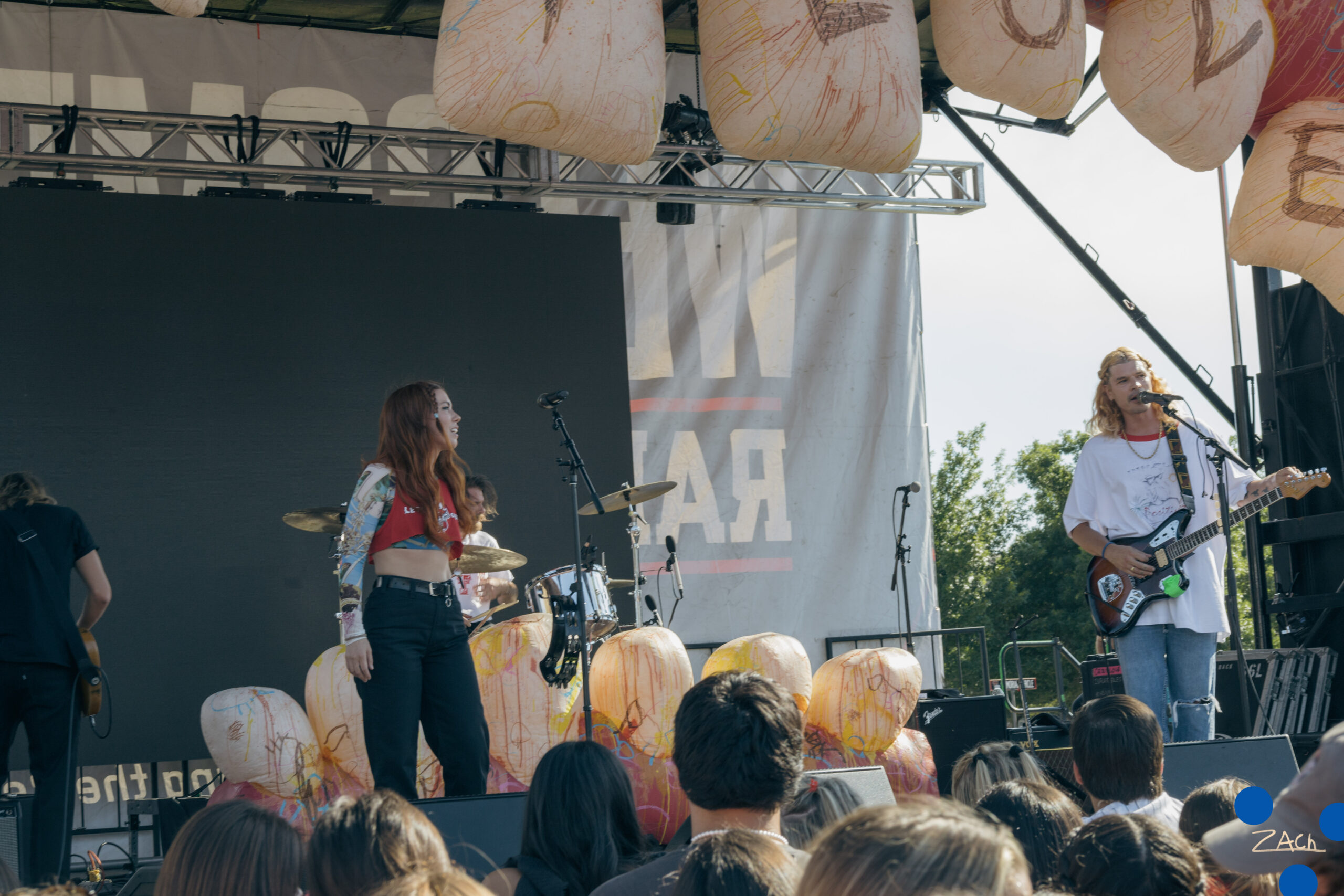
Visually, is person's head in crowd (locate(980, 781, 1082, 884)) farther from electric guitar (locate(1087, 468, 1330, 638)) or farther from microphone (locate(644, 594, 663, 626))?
microphone (locate(644, 594, 663, 626))

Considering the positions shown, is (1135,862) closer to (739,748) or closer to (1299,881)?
(739,748)

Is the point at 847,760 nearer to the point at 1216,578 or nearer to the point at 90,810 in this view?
the point at 1216,578

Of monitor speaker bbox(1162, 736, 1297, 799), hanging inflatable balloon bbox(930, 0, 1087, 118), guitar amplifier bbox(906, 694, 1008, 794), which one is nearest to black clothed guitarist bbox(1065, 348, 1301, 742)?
monitor speaker bbox(1162, 736, 1297, 799)

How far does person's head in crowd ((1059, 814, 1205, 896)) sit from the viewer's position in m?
1.67

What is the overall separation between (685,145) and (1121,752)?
5.16 m

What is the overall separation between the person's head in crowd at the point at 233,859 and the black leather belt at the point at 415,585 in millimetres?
1881

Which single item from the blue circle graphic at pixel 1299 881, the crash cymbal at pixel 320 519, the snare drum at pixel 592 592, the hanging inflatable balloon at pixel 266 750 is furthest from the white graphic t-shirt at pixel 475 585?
the blue circle graphic at pixel 1299 881

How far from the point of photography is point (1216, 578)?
168 inches

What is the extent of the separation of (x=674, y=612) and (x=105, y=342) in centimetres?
359

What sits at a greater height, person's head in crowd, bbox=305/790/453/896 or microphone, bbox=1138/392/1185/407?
microphone, bbox=1138/392/1185/407

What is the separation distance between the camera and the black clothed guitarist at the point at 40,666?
Answer: 4.03 metres

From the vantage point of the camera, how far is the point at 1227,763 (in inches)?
133

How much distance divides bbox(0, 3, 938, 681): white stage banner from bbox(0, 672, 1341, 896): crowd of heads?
5.11 meters

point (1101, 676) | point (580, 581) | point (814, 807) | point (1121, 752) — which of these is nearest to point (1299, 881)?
point (814, 807)
